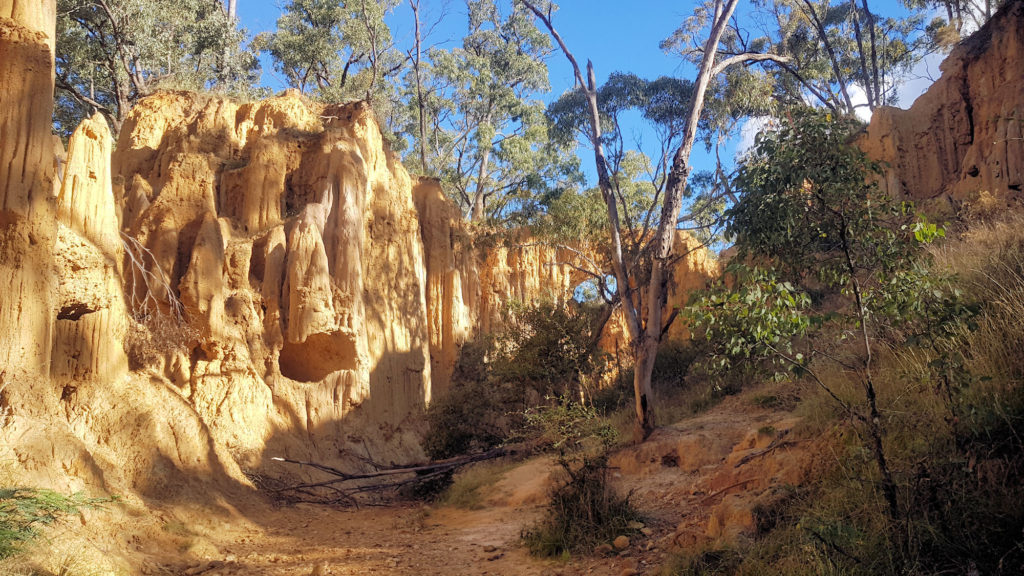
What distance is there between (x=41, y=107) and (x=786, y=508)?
10307 millimetres

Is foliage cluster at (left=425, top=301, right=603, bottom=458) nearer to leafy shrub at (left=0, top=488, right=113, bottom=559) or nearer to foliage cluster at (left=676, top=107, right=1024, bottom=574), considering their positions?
leafy shrub at (left=0, top=488, right=113, bottom=559)

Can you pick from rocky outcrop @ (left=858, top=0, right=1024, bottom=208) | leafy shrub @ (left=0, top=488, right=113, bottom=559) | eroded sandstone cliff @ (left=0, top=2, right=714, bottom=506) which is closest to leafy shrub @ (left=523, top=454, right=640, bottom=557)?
leafy shrub @ (left=0, top=488, right=113, bottom=559)

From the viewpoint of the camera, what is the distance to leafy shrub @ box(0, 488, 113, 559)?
553cm

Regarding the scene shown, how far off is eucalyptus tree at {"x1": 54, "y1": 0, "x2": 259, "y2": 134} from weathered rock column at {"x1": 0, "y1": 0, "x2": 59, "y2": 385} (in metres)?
13.2

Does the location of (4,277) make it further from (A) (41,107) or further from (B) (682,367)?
(B) (682,367)

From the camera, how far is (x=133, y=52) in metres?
24.0

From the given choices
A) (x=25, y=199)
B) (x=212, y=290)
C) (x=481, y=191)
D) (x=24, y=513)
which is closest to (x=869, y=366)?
(x=24, y=513)

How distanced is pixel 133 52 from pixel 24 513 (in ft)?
74.9

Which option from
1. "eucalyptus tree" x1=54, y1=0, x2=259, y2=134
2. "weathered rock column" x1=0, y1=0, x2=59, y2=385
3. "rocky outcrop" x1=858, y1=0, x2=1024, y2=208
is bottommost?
"weathered rock column" x1=0, y1=0, x2=59, y2=385

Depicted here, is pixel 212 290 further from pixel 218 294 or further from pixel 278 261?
pixel 278 261

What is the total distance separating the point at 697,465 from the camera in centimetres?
1069

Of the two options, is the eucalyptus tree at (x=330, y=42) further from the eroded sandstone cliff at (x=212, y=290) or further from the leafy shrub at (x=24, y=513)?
the leafy shrub at (x=24, y=513)

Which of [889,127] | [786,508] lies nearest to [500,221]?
[889,127]

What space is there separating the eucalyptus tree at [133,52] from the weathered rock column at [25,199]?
13.2m
